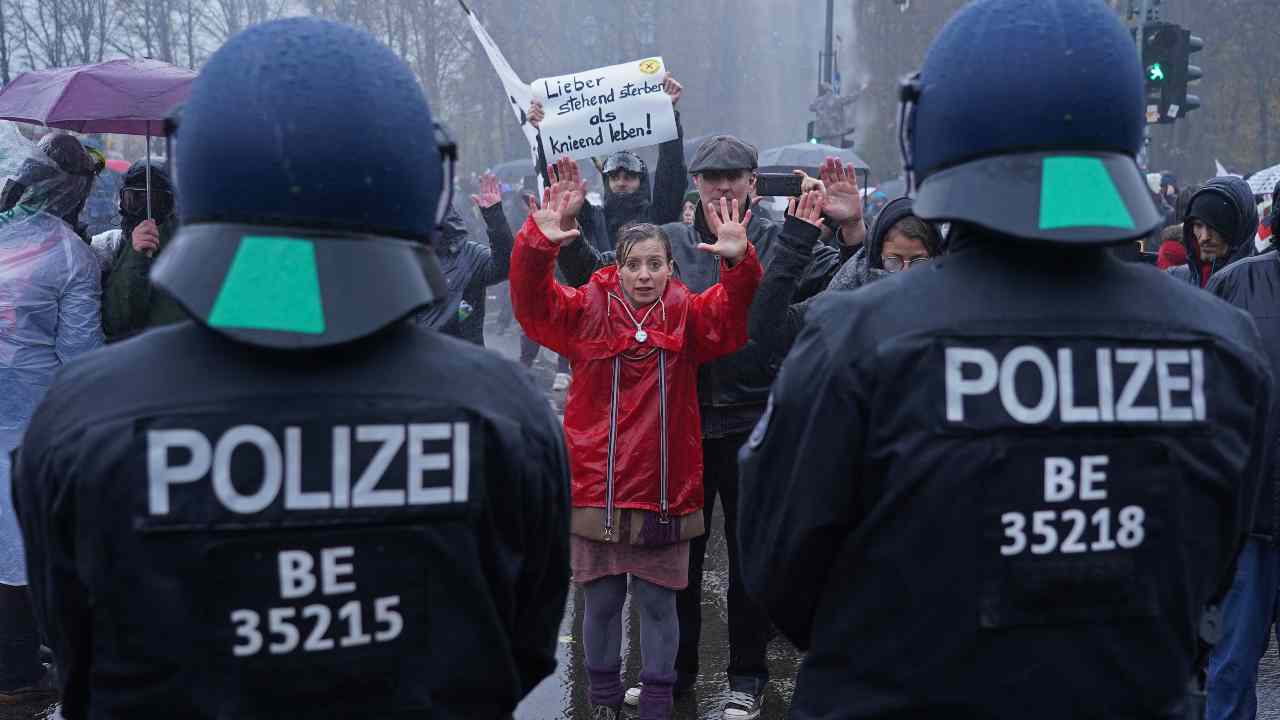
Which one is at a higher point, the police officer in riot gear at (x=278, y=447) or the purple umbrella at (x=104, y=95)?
the purple umbrella at (x=104, y=95)

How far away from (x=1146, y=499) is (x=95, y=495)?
5.18ft

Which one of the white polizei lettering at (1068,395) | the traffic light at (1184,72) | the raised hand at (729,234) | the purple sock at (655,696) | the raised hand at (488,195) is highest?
the traffic light at (1184,72)

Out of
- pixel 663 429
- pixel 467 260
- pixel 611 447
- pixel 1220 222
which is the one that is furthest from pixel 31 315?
pixel 1220 222

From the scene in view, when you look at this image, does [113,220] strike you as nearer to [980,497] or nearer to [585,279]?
[585,279]

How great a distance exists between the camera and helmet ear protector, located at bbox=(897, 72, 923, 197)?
2.07m

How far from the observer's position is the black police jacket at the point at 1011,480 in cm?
188

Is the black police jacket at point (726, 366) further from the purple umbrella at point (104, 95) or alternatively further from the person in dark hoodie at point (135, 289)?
the purple umbrella at point (104, 95)

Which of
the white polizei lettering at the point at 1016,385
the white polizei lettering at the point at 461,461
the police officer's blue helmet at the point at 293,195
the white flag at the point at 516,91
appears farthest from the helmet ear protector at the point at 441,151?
the white flag at the point at 516,91

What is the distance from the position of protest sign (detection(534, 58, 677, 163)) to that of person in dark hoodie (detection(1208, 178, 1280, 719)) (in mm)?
3082

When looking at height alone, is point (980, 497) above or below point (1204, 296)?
below

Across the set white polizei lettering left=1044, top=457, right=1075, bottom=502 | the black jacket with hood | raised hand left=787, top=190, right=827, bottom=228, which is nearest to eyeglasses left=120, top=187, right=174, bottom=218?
the black jacket with hood

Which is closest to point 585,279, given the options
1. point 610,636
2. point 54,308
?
point 610,636

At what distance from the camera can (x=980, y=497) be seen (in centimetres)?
188

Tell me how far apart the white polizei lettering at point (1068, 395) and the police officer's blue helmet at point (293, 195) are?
3.24ft
